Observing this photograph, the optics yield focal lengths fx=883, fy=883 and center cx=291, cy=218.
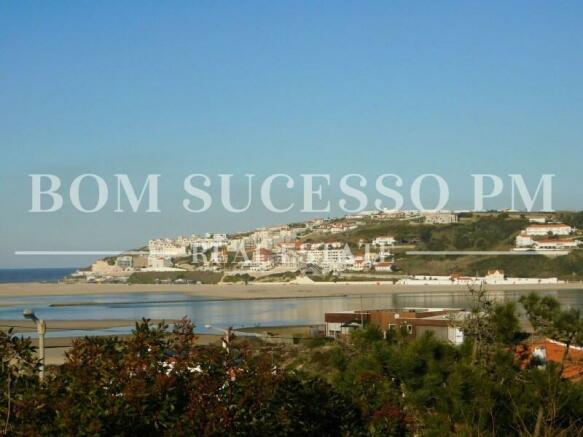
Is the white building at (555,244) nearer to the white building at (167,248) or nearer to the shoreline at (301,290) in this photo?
the shoreline at (301,290)

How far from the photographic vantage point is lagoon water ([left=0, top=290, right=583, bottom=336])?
114 ft

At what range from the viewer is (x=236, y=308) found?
43594mm

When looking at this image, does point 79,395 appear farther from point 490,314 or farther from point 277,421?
point 490,314

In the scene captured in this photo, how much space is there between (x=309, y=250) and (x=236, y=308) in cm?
4465

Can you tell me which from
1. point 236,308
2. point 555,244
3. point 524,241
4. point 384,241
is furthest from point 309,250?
point 236,308

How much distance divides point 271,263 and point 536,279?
29113mm

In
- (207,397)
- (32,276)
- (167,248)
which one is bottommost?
(32,276)

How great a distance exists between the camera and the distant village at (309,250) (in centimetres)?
7512

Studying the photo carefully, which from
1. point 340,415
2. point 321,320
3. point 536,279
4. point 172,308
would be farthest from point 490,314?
point 536,279

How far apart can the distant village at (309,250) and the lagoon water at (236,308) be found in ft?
51.5

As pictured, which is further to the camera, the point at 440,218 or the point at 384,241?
the point at 440,218

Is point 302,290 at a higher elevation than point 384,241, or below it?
below

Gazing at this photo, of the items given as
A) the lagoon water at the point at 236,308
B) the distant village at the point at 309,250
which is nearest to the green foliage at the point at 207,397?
the lagoon water at the point at 236,308

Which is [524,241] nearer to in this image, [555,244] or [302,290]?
[555,244]
